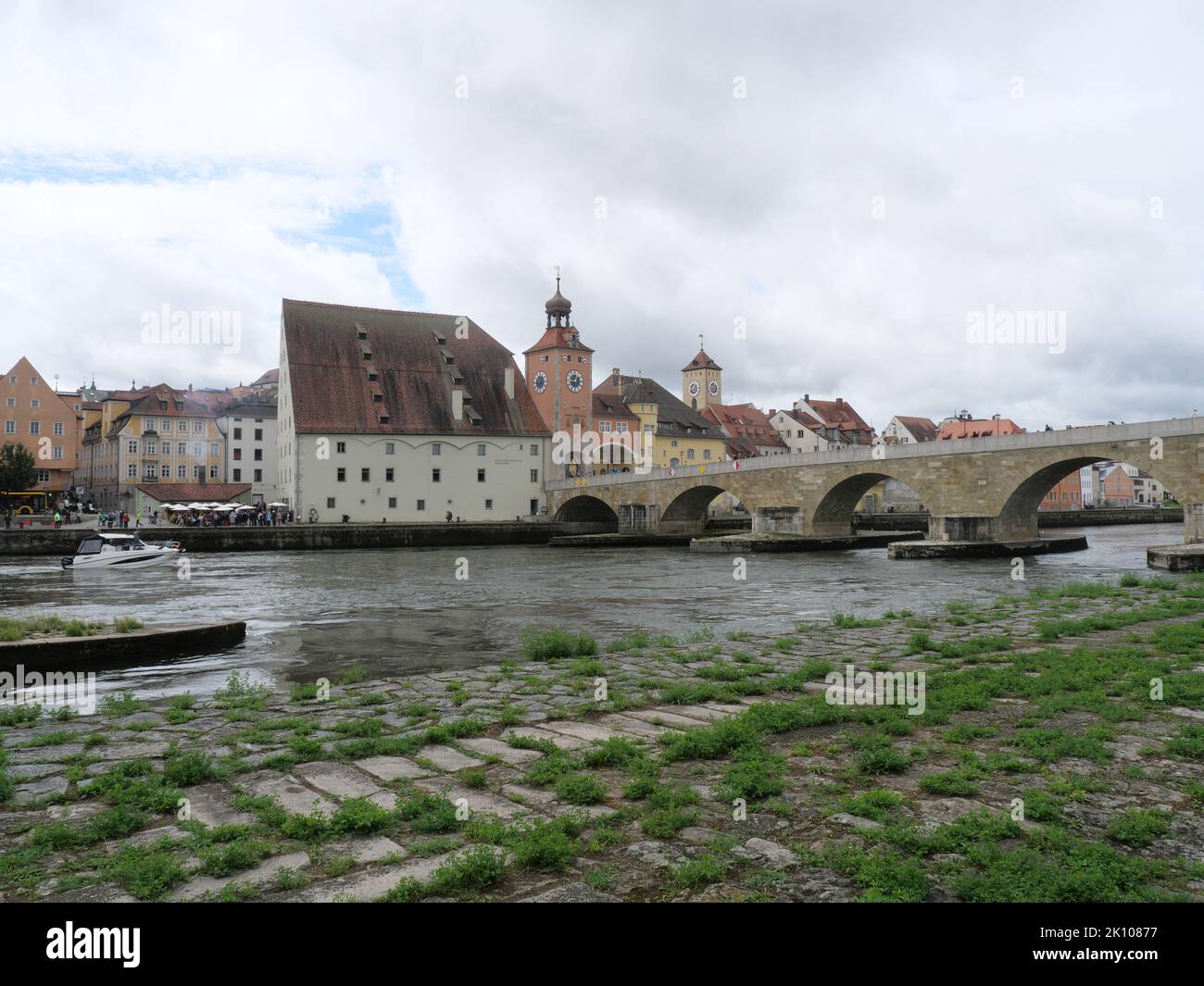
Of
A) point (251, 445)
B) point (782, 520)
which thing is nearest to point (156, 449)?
point (251, 445)

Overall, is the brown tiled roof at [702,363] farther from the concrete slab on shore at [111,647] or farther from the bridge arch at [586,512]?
the concrete slab on shore at [111,647]

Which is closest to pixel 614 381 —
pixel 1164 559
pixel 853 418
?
pixel 853 418

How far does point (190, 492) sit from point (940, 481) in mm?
57175

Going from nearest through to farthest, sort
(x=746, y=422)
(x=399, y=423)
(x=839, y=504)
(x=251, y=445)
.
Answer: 1. (x=839, y=504)
2. (x=399, y=423)
3. (x=251, y=445)
4. (x=746, y=422)

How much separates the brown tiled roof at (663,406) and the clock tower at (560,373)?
22.5 meters

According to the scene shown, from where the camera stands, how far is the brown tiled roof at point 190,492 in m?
71.1

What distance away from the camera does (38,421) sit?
73438mm

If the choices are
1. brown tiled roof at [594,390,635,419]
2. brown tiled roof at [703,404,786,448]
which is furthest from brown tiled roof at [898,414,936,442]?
brown tiled roof at [594,390,635,419]

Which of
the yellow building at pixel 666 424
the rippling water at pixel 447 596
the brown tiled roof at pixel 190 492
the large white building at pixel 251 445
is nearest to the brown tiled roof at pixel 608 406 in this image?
the yellow building at pixel 666 424

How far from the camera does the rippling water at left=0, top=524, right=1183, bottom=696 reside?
12.5 meters

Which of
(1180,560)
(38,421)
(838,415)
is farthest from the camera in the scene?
(838,415)

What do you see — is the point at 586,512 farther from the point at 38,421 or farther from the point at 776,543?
the point at 38,421
